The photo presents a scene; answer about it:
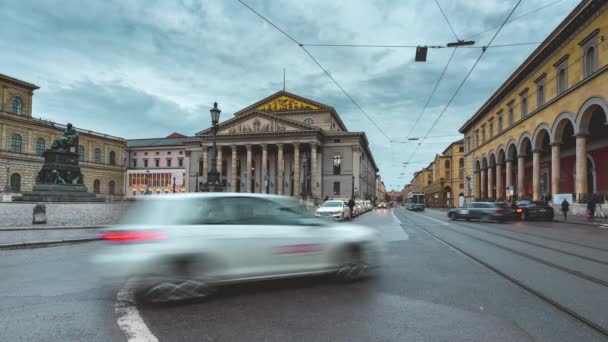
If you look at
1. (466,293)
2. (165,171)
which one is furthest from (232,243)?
(165,171)

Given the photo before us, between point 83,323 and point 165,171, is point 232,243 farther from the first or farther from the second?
point 165,171

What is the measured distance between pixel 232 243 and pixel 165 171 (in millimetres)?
95840

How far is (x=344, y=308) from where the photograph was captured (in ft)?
15.1

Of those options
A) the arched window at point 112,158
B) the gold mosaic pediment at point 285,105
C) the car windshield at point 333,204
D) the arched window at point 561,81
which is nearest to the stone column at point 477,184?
the arched window at point 561,81

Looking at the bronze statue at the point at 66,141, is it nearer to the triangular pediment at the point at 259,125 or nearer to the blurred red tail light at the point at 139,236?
the blurred red tail light at the point at 139,236

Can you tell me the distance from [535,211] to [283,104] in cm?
5447

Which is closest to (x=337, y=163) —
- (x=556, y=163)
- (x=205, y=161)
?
(x=205, y=161)

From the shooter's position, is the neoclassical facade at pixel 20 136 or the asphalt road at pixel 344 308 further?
the neoclassical facade at pixel 20 136

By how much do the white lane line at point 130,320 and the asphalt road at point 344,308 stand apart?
0.08m

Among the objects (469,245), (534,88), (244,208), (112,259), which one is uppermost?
(534,88)

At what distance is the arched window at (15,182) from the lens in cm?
6172

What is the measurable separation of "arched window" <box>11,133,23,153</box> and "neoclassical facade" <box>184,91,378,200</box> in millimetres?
28654

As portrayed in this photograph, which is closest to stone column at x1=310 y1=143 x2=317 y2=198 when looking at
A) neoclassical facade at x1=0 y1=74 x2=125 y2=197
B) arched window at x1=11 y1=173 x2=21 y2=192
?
neoclassical facade at x1=0 y1=74 x2=125 y2=197

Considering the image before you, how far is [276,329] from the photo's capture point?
12.6 feet
